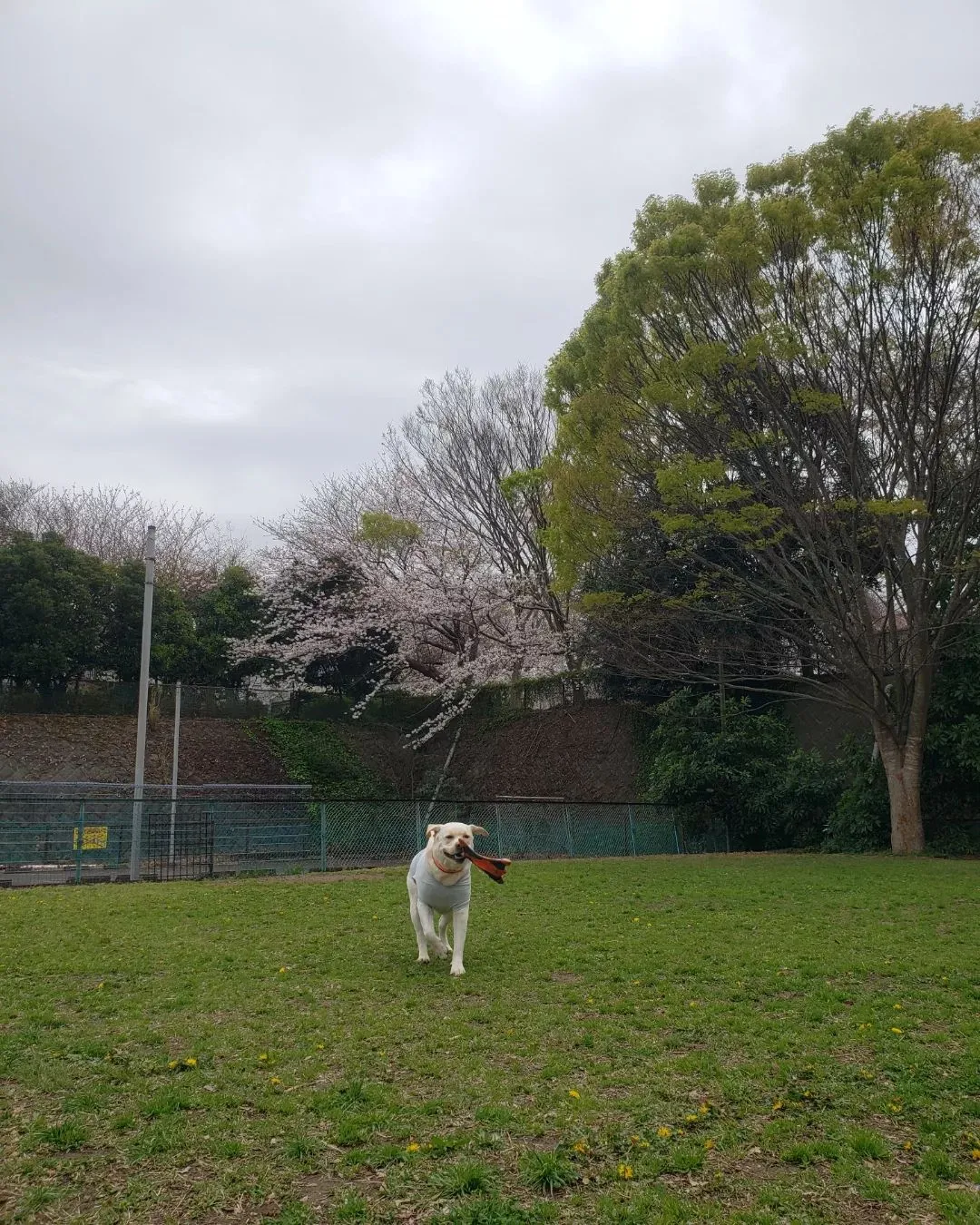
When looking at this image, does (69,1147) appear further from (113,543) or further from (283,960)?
(113,543)

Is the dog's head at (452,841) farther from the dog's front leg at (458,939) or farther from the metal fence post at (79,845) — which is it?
the metal fence post at (79,845)

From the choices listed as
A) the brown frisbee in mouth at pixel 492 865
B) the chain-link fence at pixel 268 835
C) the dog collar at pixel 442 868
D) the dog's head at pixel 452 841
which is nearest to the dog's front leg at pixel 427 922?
the dog collar at pixel 442 868

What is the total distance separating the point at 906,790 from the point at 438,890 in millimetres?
13999

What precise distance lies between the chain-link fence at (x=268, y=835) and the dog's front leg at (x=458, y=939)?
9645 mm

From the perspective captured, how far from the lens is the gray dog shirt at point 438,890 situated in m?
8.02

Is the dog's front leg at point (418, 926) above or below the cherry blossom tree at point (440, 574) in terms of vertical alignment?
below

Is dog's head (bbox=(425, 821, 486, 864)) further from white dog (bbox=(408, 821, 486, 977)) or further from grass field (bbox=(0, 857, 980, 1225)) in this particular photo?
grass field (bbox=(0, 857, 980, 1225))

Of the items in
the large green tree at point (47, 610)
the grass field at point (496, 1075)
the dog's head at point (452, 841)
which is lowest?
the grass field at point (496, 1075)

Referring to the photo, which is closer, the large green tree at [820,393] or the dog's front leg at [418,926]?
the dog's front leg at [418,926]

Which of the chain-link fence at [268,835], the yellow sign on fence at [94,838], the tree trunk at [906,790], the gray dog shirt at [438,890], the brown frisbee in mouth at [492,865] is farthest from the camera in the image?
the tree trunk at [906,790]

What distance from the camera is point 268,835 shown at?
19062mm

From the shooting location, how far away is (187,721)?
3150cm

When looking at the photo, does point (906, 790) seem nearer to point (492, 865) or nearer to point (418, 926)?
point (418, 926)

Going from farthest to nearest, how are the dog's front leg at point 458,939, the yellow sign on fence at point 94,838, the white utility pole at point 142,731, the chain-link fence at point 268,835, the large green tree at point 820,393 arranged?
the yellow sign on fence at point 94,838, the chain-link fence at point 268,835, the white utility pole at point 142,731, the large green tree at point 820,393, the dog's front leg at point 458,939
